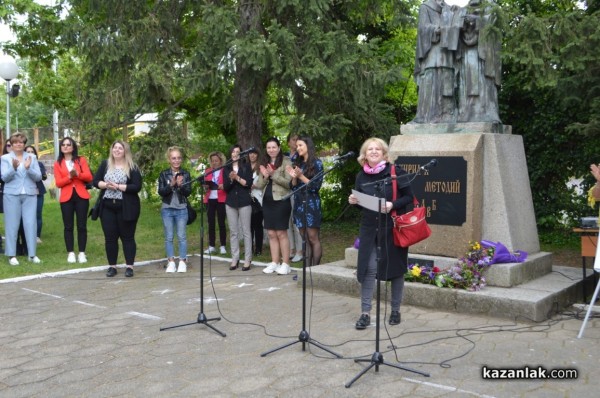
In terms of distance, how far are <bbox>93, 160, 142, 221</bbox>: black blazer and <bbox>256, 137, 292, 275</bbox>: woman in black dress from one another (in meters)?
1.67

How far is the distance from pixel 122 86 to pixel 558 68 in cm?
692

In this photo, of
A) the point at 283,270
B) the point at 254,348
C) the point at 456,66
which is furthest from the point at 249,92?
the point at 254,348

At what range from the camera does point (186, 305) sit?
682 cm

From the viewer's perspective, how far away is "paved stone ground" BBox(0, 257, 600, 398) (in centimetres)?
434

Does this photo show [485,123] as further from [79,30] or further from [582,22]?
[79,30]

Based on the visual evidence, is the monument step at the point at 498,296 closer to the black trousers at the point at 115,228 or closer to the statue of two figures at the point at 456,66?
the statue of two figures at the point at 456,66

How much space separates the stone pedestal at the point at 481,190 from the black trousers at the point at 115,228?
147 inches

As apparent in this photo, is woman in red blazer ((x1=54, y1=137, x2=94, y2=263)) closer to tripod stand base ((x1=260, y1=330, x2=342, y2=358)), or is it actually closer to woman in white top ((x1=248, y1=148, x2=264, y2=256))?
woman in white top ((x1=248, y1=148, x2=264, y2=256))

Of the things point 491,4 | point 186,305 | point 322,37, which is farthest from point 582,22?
point 186,305

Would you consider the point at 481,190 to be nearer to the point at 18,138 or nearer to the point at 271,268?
the point at 271,268

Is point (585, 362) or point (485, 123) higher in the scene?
point (485, 123)

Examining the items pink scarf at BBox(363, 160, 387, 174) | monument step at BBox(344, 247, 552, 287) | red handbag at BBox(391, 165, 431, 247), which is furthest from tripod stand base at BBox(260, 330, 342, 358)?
monument step at BBox(344, 247, 552, 287)

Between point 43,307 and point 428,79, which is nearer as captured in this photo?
point 43,307

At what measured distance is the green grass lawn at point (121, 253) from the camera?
9117mm
